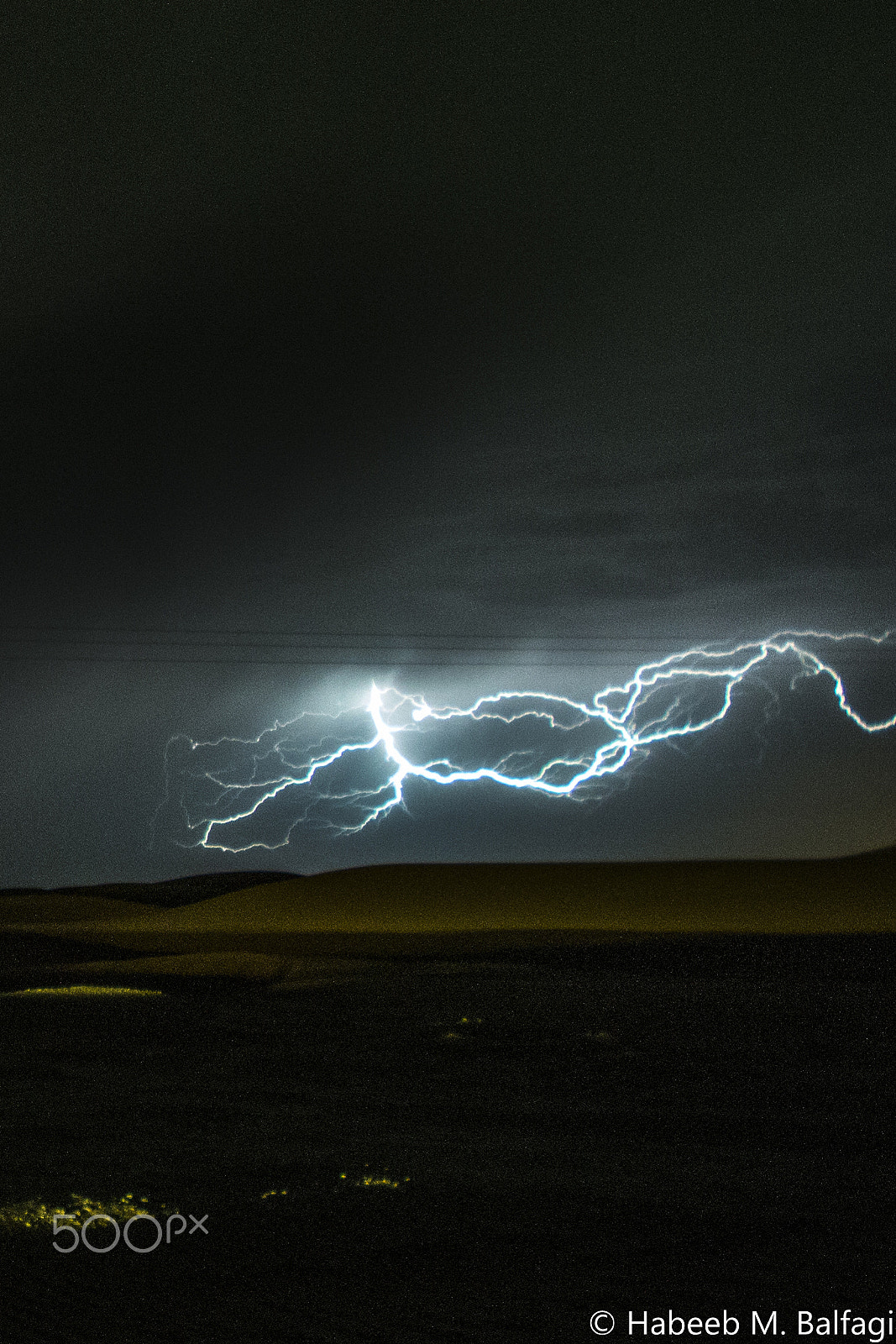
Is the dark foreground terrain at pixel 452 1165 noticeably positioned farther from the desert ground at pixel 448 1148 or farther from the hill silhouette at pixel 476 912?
the hill silhouette at pixel 476 912

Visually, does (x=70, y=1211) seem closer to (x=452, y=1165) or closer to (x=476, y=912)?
(x=452, y=1165)

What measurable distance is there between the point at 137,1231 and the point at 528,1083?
3597mm

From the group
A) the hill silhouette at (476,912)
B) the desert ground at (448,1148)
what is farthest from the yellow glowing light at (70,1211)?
the hill silhouette at (476,912)

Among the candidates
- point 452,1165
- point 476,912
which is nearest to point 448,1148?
point 452,1165

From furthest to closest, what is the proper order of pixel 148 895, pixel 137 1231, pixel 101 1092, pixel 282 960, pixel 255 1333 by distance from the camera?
1. pixel 148 895
2. pixel 282 960
3. pixel 101 1092
4. pixel 137 1231
5. pixel 255 1333

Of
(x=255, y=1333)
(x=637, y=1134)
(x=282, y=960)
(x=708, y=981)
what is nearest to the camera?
(x=255, y=1333)

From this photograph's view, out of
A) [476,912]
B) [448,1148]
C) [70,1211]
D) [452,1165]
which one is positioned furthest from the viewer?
[476,912]

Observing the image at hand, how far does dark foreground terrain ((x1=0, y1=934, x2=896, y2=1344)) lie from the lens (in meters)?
3.75

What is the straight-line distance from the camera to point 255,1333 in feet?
11.4

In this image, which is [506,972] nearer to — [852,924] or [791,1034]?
[791,1034]

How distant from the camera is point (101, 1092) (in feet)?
23.9

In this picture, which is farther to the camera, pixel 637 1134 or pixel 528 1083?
pixel 528 1083

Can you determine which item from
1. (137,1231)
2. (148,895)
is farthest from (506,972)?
(148,895)

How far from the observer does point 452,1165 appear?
550 centimetres
